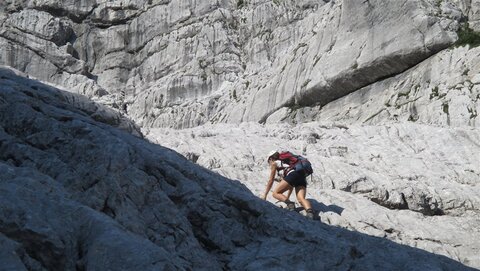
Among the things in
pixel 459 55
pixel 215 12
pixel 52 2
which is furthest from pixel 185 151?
pixel 52 2

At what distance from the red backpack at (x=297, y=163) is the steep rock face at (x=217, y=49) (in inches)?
1023

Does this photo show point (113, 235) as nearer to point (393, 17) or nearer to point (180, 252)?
point (180, 252)

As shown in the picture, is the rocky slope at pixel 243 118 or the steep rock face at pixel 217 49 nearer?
the rocky slope at pixel 243 118

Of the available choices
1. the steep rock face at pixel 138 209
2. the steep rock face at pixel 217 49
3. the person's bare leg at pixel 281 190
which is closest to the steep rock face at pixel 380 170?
the person's bare leg at pixel 281 190

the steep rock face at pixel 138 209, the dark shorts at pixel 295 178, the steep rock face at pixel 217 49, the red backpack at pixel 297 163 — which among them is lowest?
the steep rock face at pixel 217 49

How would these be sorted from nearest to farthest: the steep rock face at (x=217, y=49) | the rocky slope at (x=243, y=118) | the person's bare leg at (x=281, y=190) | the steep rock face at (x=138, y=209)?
the steep rock face at (x=138, y=209), the rocky slope at (x=243, y=118), the person's bare leg at (x=281, y=190), the steep rock face at (x=217, y=49)

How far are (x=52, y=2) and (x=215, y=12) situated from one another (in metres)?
19.1

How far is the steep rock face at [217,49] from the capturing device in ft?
136

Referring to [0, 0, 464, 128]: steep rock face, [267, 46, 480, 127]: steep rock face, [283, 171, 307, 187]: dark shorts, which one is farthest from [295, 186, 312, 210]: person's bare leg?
[0, 0, 464, 128]: steep rock face

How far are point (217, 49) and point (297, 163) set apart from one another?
52775 millimetres

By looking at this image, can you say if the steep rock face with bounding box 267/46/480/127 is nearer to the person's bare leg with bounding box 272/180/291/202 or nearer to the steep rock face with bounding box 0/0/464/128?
the steep rock face with bounding box 0/0/464/128

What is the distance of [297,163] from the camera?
1541 centimetres

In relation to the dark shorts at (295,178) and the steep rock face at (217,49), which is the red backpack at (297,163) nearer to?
the dark shorts at (295,178)

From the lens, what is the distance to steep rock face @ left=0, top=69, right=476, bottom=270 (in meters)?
8.58
